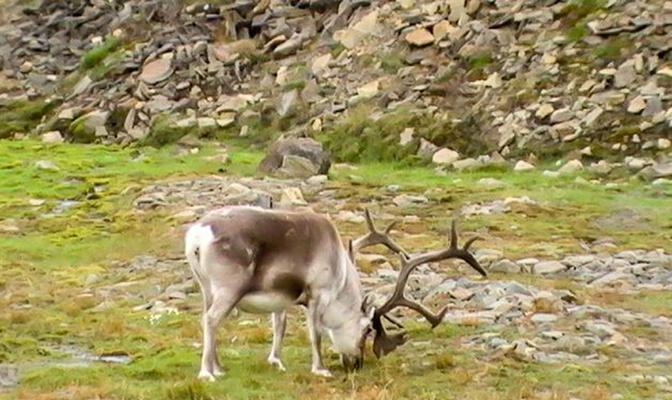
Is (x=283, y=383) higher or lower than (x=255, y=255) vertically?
lower

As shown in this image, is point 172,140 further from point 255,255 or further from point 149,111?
point 255,255

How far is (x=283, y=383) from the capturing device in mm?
14883

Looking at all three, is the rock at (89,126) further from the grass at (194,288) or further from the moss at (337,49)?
the moss at (337,49)

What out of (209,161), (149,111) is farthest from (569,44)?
(149,111)

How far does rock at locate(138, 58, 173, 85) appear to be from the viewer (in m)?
51.8

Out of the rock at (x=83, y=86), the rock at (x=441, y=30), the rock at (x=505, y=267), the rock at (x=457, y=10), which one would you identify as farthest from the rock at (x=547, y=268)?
the rock at (x=83, y=86)

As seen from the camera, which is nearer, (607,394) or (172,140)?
(607,394)

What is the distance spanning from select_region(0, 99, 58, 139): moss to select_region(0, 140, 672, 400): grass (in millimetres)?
9870

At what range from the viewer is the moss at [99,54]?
56969mm

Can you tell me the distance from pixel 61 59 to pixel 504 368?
1880 inches

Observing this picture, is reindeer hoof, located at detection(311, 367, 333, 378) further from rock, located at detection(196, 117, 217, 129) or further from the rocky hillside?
rock, located at detection(196, 117, 217, 129)

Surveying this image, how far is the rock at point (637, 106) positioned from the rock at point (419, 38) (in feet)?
32.8

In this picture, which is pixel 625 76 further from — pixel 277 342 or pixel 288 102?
pixel 277 342

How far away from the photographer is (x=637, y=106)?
3769cm
